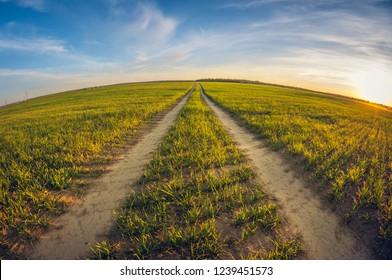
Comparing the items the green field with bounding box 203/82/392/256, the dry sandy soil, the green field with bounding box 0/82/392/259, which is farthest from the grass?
the green field with bounding box 203/82/392/256

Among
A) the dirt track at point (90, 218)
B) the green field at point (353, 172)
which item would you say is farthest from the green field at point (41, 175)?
the green field at point (353, 172)

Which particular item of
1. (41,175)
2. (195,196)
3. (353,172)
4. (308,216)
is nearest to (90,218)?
(195,196)

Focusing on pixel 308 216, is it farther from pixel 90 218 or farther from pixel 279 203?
pixel 90 218

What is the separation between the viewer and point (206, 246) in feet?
9.97

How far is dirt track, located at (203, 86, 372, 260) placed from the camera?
10.1 feet

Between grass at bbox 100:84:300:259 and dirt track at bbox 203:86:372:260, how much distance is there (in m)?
0.30

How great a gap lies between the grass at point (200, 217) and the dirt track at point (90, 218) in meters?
0.32

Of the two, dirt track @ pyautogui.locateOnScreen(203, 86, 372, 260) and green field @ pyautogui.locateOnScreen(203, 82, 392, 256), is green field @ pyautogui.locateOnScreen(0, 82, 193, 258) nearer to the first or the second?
dirt track @ pyautogui.locateOnScreen(203, 86, 372, 260)

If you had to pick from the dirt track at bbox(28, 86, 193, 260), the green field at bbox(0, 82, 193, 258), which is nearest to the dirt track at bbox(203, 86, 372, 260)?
the dirt track at bbox(28, 86, 193, 260)

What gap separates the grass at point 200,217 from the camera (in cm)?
304

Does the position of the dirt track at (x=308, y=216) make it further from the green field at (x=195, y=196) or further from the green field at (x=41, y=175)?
the green field at (x=41, y=175)

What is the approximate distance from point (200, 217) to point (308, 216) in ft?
7.41

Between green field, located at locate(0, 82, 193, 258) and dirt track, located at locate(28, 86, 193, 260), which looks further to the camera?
green field, located at locate(0, 82, 193, 258)

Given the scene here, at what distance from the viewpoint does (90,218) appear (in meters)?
3.76
